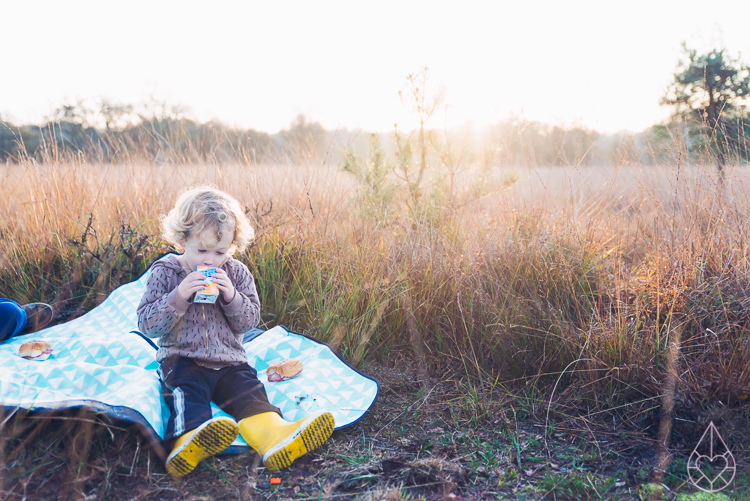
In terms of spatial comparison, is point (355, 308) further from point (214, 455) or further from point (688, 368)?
point (688, 368)

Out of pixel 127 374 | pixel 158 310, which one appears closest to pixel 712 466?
pixel 158 310

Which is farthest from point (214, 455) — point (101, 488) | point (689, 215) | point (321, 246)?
point (689, 215)

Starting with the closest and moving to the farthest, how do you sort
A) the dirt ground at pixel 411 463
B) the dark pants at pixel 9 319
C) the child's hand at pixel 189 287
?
the dirt ground at pixel 411 463 → the child's hand at pixel 189 287 → the dark pants at pixel 9 319

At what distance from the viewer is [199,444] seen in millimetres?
1446

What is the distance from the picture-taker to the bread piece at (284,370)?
2076 millimetres

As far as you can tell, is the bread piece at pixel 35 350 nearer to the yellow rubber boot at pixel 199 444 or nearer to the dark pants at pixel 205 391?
the dark pants at pixel 205 391

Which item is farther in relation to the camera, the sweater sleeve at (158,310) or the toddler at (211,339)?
the sweater sleeve at (158,310)

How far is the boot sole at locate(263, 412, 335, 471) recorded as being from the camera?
1.50 m

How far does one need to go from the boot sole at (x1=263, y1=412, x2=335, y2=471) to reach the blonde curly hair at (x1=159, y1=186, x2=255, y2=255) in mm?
812

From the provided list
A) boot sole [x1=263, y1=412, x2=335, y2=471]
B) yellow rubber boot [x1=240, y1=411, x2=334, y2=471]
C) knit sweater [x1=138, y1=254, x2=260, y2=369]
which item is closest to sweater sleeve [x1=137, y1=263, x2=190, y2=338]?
knit sweater [x1=138, y1=254, x2=260, y2=369]

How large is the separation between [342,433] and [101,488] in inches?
33.2

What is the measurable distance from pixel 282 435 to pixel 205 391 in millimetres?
405

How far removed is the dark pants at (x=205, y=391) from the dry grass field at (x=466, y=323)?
183 millimetres

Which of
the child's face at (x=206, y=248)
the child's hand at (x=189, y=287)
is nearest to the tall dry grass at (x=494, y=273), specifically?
the child's face at (x=206, y=248)
